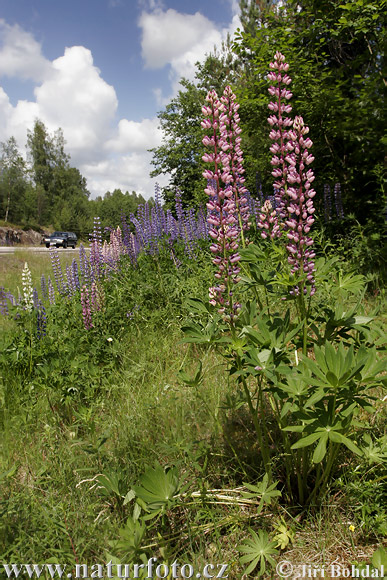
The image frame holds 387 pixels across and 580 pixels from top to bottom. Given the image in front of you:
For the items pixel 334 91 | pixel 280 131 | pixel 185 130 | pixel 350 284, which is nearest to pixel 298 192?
pixel 280 131

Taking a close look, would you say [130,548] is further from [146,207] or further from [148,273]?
[146,207]

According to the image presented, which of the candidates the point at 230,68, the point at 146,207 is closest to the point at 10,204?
the point at 230,68

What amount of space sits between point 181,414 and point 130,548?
37.9 inches

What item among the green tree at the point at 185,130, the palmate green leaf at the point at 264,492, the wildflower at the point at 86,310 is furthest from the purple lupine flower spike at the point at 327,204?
the green tree at the point at 185,130

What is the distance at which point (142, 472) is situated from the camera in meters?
2.06

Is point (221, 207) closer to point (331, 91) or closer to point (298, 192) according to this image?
point (298, 192)

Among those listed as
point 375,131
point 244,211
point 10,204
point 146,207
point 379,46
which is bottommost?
point 244,211

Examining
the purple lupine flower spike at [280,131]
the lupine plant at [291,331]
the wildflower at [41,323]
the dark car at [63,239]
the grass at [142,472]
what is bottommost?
the grass at [142,472]

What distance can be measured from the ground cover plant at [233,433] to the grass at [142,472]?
0.4 inches

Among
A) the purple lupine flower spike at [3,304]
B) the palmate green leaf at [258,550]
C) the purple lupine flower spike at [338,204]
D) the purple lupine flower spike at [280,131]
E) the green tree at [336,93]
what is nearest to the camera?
the palmate green leaf at [258,550]

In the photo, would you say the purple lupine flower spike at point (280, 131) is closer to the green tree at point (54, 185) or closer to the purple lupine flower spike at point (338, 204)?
the purple lupine flower spike at point (338, 204)

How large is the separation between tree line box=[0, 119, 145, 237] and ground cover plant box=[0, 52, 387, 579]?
1870 inches

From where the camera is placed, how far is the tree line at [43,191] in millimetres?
50094

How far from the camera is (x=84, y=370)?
129 inches
